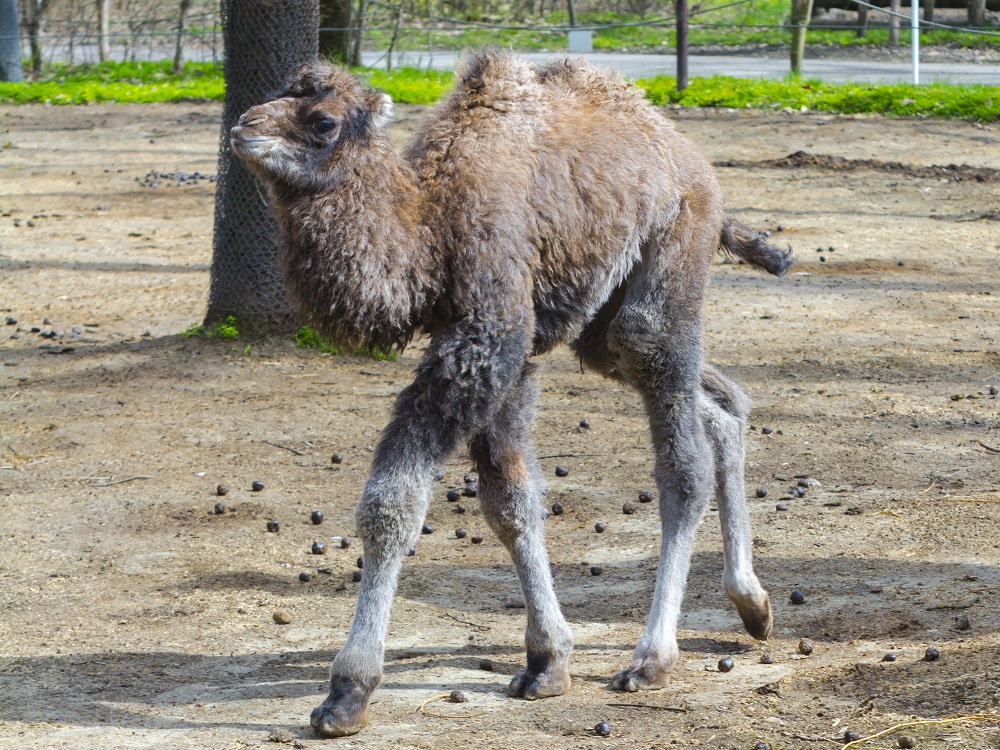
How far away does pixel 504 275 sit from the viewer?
14.3 ft

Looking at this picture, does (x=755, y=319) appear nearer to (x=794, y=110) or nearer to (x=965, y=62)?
(x=794, y=110)

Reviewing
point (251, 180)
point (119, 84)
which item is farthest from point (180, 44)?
point (251, 180)

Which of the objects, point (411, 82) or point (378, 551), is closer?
point (378, 551)

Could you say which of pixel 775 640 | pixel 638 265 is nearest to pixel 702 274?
pixel 638 265

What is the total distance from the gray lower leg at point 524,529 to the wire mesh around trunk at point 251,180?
13.4 feet

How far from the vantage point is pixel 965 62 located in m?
22.6

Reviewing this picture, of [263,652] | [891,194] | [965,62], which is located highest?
[965,62]

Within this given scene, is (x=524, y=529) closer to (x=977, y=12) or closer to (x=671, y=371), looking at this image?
(x=671, y=371)

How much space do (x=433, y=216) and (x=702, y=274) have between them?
1192 mm

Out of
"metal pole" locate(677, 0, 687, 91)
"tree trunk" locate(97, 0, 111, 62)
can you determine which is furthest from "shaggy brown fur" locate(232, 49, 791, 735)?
"tree trunk" locate(97, 0, 111, 62)

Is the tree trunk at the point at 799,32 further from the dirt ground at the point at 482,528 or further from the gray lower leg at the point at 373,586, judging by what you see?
the gray lower leg at the point at 373,586

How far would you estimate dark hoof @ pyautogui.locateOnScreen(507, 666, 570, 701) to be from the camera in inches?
183

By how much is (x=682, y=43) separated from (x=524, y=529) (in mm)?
14248

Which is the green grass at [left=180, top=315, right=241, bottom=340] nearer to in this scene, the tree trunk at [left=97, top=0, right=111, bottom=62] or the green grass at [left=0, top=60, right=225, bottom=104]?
the green grass at [left=0, top=60, right=225, bottom=104]
